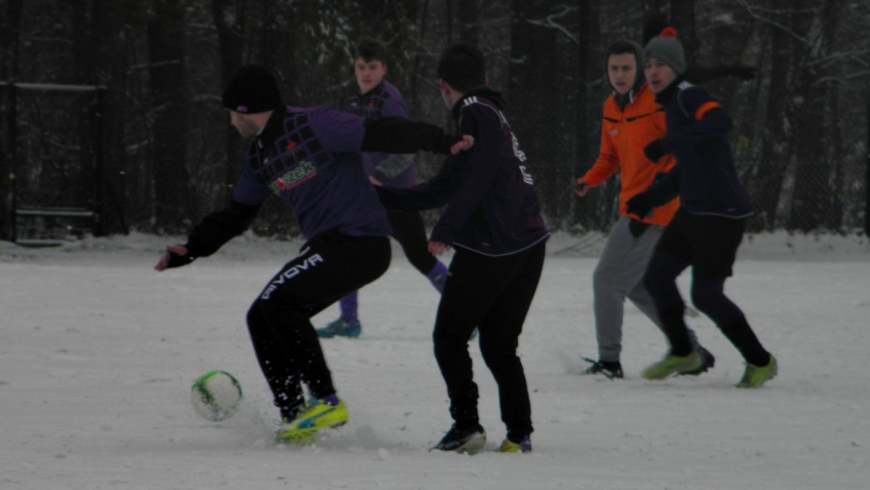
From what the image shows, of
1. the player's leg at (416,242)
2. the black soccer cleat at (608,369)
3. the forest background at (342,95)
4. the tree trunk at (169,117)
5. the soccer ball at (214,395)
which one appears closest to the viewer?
the soccer ball at (214,395)

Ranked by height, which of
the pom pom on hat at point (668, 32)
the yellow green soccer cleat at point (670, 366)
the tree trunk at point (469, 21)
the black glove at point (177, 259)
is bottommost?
the yellow green soccer cleat at point (670, 366)

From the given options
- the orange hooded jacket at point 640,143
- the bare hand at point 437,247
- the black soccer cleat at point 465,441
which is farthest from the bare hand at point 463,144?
the orange hooded jacket at point 640,143

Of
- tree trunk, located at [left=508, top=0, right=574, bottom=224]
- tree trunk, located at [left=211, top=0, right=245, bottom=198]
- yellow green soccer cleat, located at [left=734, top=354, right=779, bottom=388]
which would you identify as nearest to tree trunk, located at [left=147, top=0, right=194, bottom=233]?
tree trunk, located at [left=211, top=0, right=245, bottom=198]

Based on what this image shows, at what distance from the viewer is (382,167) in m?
8.95

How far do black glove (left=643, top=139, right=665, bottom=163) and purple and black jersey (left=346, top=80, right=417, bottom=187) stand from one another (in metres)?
2.01

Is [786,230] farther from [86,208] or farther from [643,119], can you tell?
[643,119]

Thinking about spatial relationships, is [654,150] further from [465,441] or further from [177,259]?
[177,259]

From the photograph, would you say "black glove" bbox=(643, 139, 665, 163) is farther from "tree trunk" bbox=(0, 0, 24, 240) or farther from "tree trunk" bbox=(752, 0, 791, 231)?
"tree trunk" bbox=(752, 0, 791, 231)

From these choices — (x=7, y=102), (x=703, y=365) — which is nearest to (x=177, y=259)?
(x=703, y=365)

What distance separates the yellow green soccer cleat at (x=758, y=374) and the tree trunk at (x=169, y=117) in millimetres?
11500

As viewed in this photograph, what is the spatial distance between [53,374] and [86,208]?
32.6 feet

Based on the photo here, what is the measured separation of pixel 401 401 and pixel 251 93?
71.2 inches

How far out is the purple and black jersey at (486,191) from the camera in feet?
16.7

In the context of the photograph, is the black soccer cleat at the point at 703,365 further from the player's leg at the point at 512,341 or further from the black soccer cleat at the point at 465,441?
the black soccer cleat at the point at 465,441
